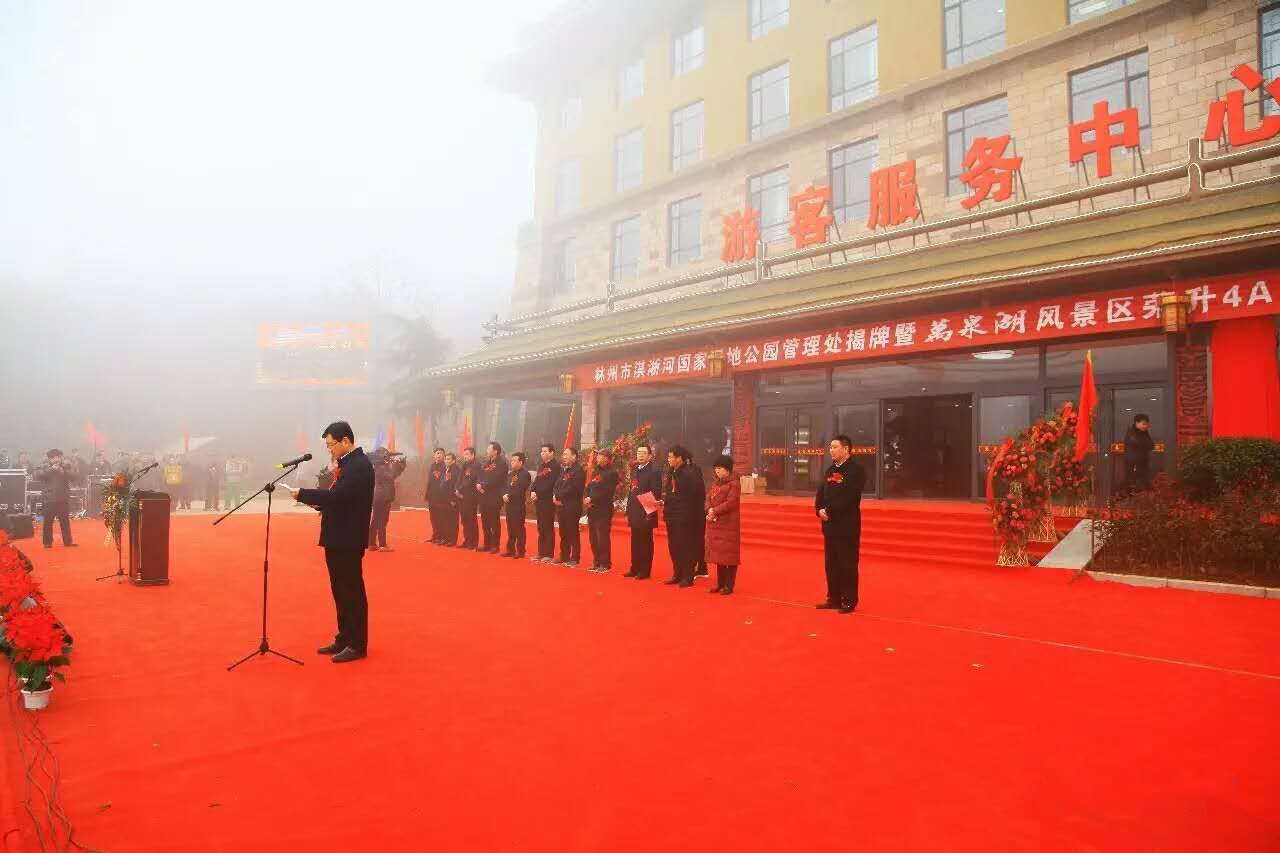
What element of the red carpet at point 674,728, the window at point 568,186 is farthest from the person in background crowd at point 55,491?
the window at point 568,186

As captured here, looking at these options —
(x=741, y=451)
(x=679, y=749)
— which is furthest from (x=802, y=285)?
(x=679, y=749)

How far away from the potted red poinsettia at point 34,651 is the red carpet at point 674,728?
0.14m

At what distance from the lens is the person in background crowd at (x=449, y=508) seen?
44.9 ft

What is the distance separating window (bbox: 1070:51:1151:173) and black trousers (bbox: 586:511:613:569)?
38.3 ft

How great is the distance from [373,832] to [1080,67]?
59.3 ft

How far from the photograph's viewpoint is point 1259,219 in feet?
34.8

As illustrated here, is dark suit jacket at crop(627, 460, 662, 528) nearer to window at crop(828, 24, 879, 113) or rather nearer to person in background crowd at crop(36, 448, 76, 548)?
person in background crowd at crop(36, 448, 76, 548)

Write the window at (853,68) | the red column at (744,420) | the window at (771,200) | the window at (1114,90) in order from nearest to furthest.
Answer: the window at (1114,90) < the red column at (744,420) < the window at (853,68) < the window at (771,200)

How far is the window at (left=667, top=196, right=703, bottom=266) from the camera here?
882 inches

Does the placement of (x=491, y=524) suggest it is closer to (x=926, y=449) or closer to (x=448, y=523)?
(x=448, y=523)

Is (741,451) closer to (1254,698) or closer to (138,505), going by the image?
(138,505)

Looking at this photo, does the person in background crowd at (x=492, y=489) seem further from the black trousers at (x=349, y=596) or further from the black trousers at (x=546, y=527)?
the black trousers at (x=349, y=596)

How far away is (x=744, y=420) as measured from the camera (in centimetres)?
1705

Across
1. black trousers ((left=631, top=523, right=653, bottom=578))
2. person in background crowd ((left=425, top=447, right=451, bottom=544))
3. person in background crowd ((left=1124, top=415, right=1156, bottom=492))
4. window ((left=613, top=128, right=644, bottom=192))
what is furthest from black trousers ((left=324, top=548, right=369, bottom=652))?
window ((left=613, top=128, right=644, bottom=192))
